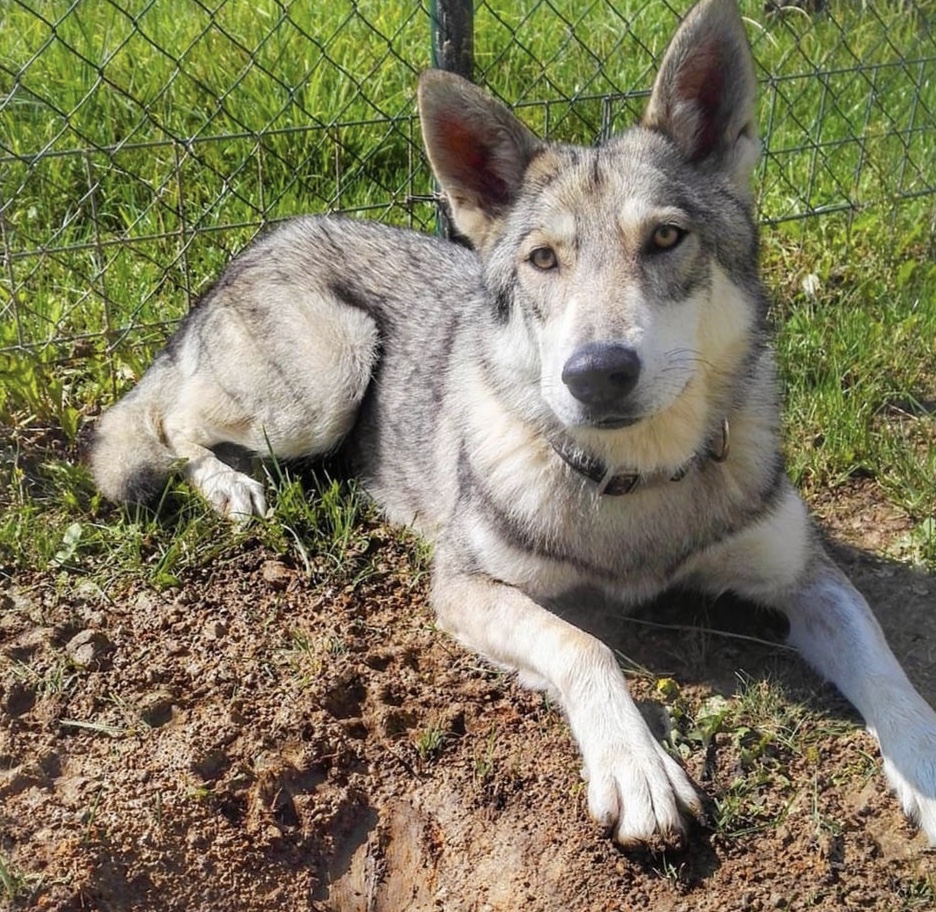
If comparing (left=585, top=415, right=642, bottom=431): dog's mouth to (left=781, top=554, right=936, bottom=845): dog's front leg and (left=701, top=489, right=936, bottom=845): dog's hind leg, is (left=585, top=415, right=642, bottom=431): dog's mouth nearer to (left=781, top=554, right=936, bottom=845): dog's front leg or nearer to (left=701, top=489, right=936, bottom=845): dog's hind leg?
(left=701, top=489, right=936, bottom=845): dog's hind leg

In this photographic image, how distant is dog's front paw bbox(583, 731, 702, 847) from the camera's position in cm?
260

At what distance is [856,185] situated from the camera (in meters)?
5.38

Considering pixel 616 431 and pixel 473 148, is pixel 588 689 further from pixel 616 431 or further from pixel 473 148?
pixel 473 148

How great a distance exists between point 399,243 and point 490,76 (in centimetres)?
150

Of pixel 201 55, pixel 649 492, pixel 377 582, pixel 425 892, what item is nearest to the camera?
pixel 425 892

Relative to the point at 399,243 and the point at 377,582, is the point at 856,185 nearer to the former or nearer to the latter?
the point at 399,243

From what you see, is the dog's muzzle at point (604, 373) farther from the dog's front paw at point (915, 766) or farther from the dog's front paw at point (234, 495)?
the dog's front paw at point (234, 495)

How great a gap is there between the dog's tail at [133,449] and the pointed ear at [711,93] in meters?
1.91

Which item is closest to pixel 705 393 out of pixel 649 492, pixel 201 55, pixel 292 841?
pixel 649 492

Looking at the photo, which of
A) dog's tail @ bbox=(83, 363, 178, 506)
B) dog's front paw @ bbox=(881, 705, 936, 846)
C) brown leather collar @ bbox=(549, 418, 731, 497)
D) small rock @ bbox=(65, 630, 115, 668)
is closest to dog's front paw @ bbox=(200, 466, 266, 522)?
dog's tail @ bbox=(83, 363, 178, 506)

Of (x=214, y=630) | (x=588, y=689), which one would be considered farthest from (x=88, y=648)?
(x=588, y=689)

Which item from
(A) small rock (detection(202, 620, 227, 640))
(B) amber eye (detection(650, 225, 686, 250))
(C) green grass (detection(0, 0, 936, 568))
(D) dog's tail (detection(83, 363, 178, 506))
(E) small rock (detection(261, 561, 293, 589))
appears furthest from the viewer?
(C) green grass (detection(0, 0, 936, 568))

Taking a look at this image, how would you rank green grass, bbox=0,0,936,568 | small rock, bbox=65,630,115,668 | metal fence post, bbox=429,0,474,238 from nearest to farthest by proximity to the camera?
small rock, bbox=65,630,115,668 → green grass, bbox=0,0,936,568 → metal fence post, bbox=429,0,474,238

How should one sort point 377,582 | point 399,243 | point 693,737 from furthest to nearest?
1. point 399,243
2. point 377,582
3. point 693,737
